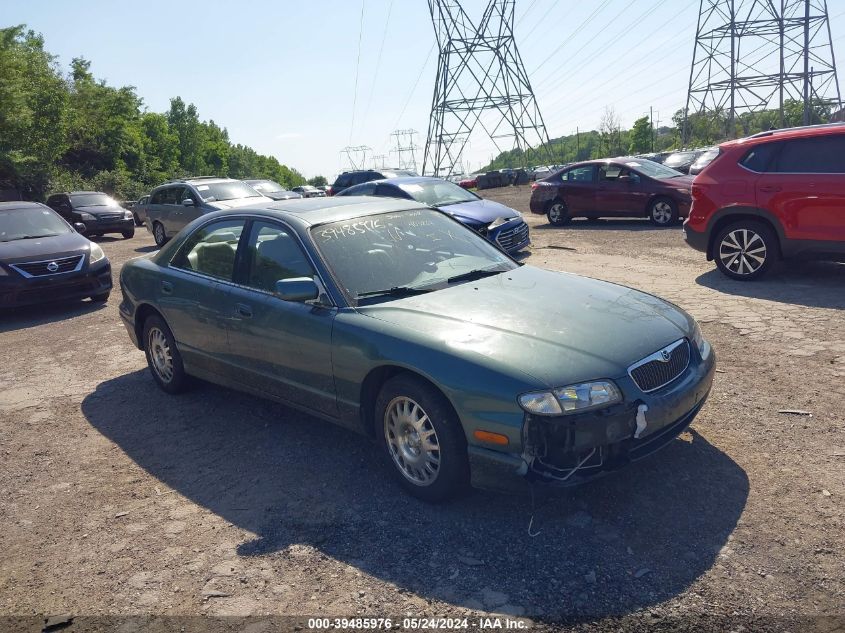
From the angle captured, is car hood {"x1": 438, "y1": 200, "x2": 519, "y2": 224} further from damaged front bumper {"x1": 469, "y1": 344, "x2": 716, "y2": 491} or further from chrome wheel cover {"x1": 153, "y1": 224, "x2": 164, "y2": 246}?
chrome wheel cover {"x1": 153, "y1": 224, "x2": 164, "y2": 246}

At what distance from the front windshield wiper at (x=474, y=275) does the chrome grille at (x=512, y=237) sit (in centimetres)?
672

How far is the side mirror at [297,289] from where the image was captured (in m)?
4.21

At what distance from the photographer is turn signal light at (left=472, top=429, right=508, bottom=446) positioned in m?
3.35

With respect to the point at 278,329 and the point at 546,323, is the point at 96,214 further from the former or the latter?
the point at 546,323

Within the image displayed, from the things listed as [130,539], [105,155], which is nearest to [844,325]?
[130,539]

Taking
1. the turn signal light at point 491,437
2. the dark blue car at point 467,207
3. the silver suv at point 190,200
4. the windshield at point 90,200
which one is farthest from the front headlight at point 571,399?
the windshield at point 90,200

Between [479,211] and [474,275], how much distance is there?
24.6 feet

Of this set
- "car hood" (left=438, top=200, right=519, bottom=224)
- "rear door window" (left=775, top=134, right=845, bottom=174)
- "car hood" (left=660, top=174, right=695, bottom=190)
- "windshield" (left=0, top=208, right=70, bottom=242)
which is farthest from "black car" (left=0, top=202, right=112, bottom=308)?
"car hood" (left=660, top=174, right=695, bottom=190)

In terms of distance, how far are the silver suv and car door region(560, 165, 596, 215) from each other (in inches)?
268

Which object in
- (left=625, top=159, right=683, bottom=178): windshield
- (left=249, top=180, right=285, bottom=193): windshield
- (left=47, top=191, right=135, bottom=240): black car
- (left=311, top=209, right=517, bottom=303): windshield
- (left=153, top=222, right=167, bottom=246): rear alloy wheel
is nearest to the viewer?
(left=311, top=209, right=517, bottom=303): windshield

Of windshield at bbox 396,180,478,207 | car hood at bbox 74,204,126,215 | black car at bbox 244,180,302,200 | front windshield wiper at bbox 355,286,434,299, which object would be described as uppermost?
windshield at bbox 396,180,478,207

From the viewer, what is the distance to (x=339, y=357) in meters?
4.12

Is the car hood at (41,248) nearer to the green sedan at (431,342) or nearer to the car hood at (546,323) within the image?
the green sedan at (431,342)

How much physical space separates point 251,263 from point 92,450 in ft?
5.71
